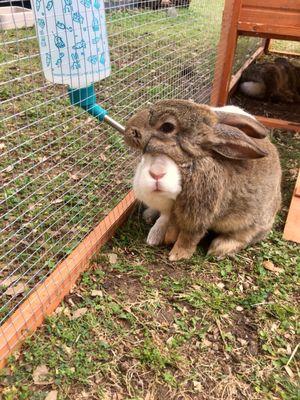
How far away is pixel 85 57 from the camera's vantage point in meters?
2.03

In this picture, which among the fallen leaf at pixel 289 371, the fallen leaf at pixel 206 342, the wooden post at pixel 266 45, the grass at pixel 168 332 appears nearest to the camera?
the grass at pixel 168 332

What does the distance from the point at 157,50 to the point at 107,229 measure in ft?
6.04

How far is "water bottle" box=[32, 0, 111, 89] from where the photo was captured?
185 cm

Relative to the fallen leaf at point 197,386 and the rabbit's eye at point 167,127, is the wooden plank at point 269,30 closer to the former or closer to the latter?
the rabbit's eye at point 167,127

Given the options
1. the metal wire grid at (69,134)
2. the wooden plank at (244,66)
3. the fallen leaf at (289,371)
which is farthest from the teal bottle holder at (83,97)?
the wooden plank at (244,66)

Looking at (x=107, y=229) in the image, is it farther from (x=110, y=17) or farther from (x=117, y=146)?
(x=110, y=17)

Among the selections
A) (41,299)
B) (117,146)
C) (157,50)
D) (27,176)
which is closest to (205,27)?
(157,50)

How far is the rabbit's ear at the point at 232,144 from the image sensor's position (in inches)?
87.8

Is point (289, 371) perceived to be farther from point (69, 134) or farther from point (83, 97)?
point (69, 134)

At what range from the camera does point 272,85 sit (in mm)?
5289

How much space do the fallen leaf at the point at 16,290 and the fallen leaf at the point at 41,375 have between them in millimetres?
421

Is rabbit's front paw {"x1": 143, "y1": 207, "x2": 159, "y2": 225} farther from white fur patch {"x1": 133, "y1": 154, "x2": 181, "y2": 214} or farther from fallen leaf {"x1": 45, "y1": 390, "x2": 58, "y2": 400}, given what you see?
fallen leaf {"x1": 45, "y1": 390, "x2": 58, "y2": 400}

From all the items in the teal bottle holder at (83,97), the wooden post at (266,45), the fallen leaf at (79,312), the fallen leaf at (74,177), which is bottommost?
the wooden post at (266,45)

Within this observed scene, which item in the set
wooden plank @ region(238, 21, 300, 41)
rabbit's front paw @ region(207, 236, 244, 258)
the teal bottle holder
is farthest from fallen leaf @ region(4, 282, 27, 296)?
wooden plank @ region(238, 21, 300, 41)
